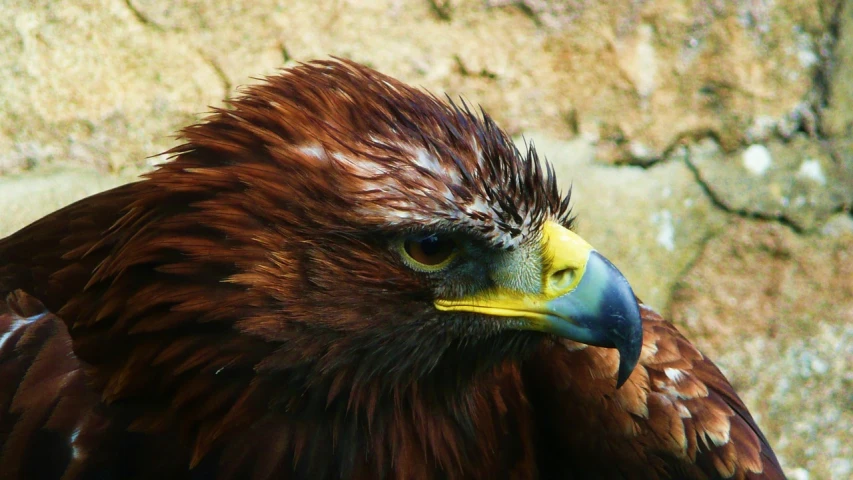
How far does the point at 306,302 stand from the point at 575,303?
2.00 feet

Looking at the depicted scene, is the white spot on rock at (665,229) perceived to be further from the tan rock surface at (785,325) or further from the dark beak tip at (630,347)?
the dark beak tip at (630,347)

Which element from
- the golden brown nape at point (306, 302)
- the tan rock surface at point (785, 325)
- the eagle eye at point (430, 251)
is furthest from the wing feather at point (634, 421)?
the tan rock surface at point (785, 325)

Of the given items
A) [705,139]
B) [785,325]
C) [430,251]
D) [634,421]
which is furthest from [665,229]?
[430,251]

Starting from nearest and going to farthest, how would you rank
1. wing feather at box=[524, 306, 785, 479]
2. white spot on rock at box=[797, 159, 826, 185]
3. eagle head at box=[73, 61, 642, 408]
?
eagle head at box=[73, 61, 642, 408] → wing feather at box=[524, 306, 785, 479] → white spot on rock at box=[797, 159, 826, 185]

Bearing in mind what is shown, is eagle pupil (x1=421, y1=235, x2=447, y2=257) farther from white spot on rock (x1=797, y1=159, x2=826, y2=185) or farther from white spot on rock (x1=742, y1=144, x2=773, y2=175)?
white spot on rock (x1=797, y1=159, x2=826, y2=185)

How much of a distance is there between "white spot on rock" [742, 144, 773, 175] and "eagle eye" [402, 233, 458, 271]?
2627mm

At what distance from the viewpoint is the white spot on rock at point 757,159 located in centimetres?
440

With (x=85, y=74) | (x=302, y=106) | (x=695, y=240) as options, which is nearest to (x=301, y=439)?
(x=302, y=106)

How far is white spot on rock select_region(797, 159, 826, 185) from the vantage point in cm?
438

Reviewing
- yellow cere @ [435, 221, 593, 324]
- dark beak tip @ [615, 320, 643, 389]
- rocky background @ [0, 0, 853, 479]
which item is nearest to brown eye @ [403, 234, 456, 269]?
yellow cere @ [435, 221, 593, 324]

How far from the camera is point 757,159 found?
4.41m

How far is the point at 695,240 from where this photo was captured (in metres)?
4.40

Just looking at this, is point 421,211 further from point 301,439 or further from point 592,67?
point 592,67

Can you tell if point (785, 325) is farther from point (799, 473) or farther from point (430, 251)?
point (430, 251)
